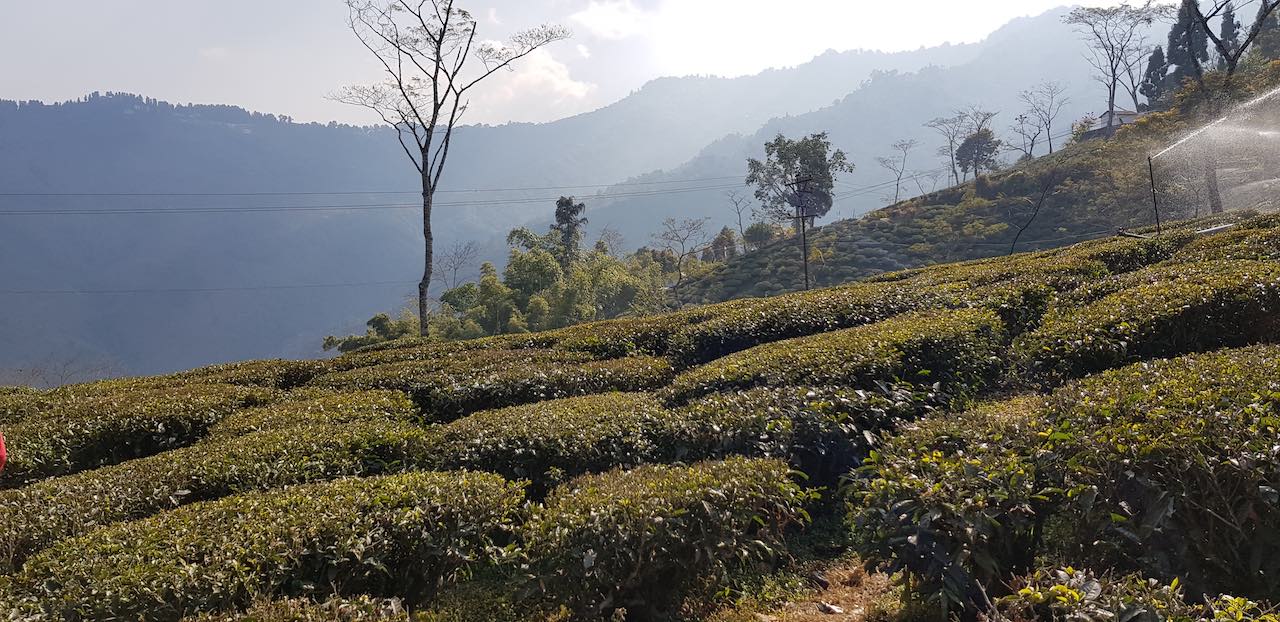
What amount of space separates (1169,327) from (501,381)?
310 inches

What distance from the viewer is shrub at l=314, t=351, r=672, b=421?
8.98 meters

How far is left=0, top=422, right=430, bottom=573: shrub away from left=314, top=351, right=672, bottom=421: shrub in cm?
174

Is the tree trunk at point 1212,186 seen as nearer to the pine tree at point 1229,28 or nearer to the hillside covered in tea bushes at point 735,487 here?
the hillside covered in tea bushes at point 735,487

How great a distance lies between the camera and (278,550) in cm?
425

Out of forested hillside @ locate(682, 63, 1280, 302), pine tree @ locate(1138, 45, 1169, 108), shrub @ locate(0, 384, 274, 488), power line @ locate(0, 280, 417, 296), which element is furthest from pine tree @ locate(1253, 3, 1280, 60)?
power line @ locate(0, 280, 417, 296)

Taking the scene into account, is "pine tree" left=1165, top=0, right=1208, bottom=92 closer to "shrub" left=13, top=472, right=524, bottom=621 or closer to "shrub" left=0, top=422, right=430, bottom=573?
"shrub" left=0, top=422, right=430, bottom=573

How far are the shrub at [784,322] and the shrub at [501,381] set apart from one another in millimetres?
971

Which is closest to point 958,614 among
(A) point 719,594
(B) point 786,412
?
(A) point 719,594

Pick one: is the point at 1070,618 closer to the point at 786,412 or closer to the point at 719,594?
the point at 719,594

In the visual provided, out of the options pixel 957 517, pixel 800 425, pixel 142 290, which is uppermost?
pixel 957 517

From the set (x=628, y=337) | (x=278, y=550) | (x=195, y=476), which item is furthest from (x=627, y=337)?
(x=278, y=550)

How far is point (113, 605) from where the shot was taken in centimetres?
380

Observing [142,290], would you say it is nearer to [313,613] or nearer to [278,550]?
[278,550]

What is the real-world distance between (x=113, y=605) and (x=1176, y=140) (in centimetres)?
4707
